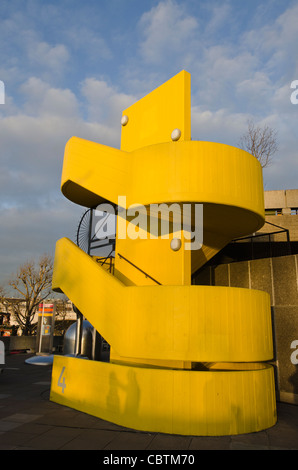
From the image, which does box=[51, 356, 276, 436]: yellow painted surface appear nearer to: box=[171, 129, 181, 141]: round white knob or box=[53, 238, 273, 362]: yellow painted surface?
box=[53, 238, 273, 362]: yellow painted surface

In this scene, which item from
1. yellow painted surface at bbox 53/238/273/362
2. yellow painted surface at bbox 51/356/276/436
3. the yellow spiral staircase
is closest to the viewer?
yellow painted surface at bbox 51/356/276/436

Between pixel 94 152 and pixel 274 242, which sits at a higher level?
pixel 94 152

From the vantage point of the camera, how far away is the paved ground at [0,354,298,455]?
6629mm

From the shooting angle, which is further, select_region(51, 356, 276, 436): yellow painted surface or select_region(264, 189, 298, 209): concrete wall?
select_region(264, 189, 298, 209): concrete wall

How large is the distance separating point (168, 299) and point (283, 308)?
5624 millimetres

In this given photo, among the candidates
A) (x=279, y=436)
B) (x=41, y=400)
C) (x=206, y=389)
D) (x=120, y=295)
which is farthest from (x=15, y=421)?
(x=279, y=436)

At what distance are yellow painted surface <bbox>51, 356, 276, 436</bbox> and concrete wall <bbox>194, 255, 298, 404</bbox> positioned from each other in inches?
120

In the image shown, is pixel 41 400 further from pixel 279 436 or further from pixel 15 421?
pixel 279 436

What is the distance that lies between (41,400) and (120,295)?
5.01m

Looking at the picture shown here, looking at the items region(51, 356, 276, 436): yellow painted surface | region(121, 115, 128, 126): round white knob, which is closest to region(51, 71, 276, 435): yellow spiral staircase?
region(51, 356, 276, 436): yellow painted surface

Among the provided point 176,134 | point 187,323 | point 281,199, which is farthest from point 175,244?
point 281,199

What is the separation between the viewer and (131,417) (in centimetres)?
785

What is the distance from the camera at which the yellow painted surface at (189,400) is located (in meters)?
7.42
